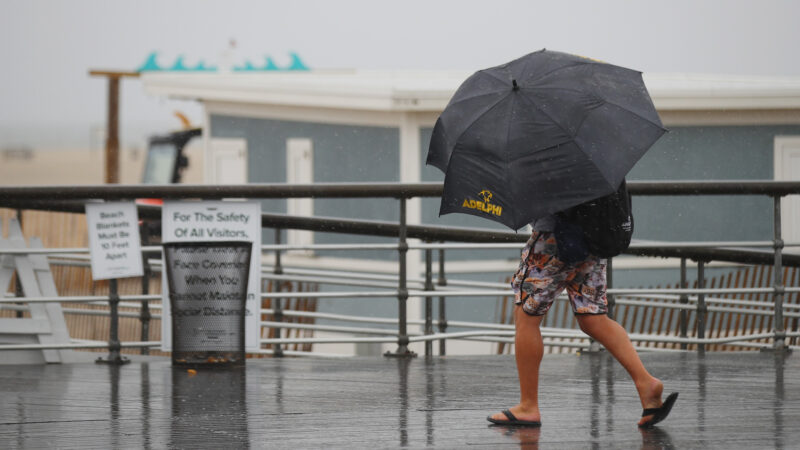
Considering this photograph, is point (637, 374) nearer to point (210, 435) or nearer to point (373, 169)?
point (210, 435)

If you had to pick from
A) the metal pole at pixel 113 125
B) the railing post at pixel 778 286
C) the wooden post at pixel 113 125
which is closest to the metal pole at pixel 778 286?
the railing post at pixel 778 286

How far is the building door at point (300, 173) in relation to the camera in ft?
48.3

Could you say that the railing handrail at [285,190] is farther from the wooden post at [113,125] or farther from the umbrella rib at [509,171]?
the wooden post at [113,125]

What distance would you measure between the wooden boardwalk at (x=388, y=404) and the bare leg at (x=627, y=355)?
145mm

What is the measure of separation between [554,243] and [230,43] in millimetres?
17849

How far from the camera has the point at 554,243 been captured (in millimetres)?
4770

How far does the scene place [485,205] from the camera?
459 cm

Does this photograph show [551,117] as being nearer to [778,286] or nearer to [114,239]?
[778,286]

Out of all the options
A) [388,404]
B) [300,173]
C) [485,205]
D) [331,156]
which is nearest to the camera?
[485,205]

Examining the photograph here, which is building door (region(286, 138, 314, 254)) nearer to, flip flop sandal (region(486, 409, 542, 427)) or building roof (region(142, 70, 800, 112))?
building roof (region(142, 70, 800, 112))

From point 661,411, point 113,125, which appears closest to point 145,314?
point 661,411

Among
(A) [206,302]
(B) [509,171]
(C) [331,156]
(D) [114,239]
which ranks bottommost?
(A) [206,302]

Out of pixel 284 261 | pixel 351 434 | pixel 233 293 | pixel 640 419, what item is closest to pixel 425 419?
pixel 351 434

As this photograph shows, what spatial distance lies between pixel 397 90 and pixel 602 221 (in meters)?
8.22
